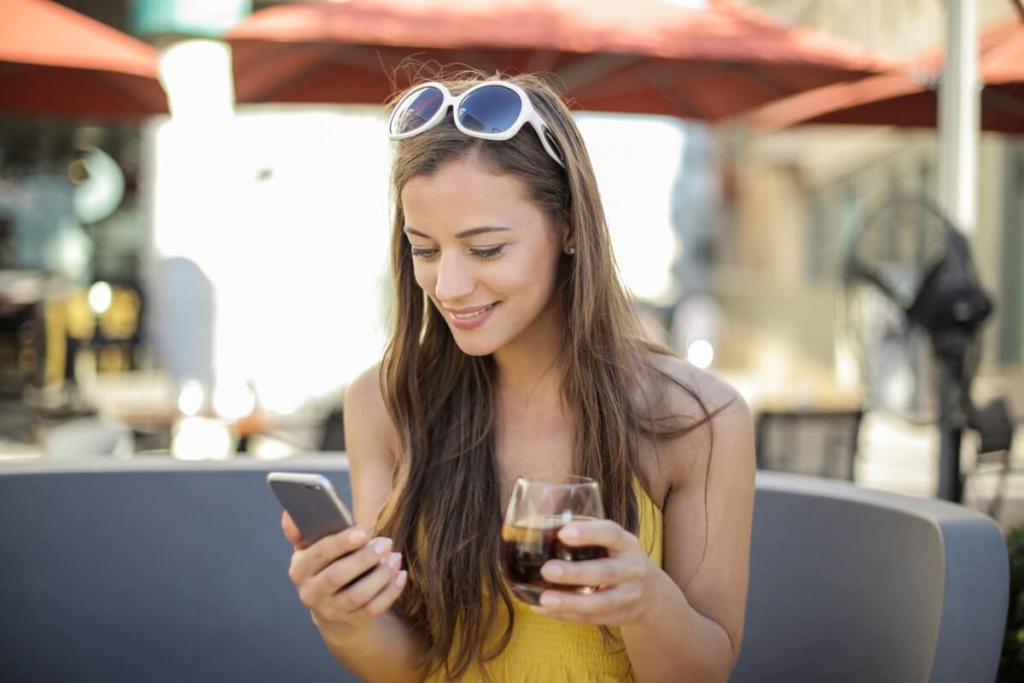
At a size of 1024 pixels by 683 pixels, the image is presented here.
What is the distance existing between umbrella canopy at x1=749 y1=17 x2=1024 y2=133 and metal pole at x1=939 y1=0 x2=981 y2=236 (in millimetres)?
559

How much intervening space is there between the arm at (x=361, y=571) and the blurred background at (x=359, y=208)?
0.37 m

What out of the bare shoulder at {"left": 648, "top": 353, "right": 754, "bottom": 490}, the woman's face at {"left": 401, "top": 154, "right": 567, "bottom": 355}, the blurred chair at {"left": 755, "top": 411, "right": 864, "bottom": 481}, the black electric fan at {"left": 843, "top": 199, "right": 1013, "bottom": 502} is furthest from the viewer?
the blurred chair at {"left": 755, "top": 411, "right": 864, "bottom": 481}

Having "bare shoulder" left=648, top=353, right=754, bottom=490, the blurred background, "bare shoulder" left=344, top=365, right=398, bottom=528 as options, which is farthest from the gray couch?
"bare shoulder" left=344, top=365, right=398, bottom=528

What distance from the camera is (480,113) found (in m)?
1.91

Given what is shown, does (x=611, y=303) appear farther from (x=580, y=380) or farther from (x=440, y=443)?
(x=440, y=443)

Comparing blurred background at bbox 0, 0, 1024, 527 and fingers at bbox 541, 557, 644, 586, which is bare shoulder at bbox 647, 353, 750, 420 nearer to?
blurred background at bbox 0, 0, 1024, 527

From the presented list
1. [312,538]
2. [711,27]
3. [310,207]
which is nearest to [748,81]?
[711,27]

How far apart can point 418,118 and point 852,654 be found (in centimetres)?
128

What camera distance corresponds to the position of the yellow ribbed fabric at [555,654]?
6.24ft

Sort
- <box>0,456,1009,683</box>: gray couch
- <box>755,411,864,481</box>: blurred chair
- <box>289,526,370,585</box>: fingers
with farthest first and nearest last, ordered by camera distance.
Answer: <box>755,411,864,481</box>: blurred chair, <box>0,456,1009,683</box>: gray couch, <box>289,526,370,585</box>: fingers

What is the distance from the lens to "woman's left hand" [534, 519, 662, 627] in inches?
52.7

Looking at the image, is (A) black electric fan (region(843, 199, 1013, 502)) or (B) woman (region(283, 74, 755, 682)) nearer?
(B) woman (region(283, 74, 755, 682))

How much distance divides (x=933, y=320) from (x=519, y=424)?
269 cm

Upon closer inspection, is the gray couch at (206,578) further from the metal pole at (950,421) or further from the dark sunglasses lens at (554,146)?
the metal pole at (950,421)
